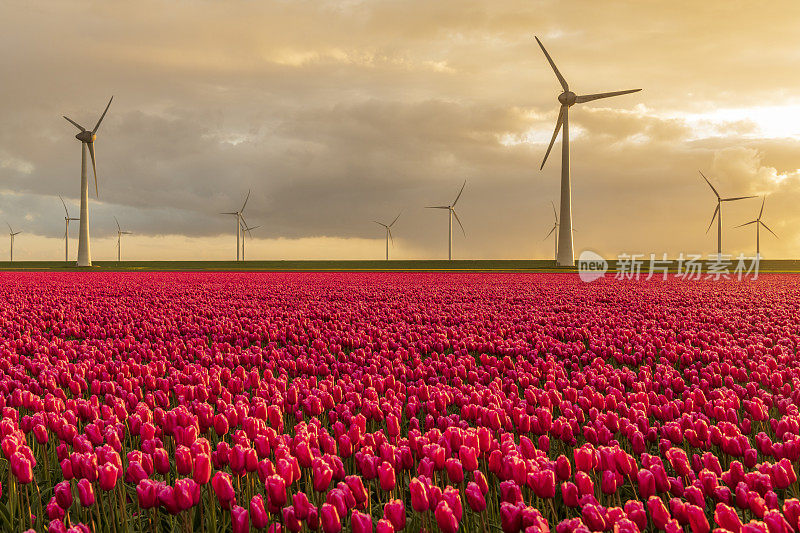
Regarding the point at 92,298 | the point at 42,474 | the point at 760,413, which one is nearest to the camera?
the point at 42,474

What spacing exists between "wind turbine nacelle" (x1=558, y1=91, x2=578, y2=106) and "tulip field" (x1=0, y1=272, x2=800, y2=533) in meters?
63.1

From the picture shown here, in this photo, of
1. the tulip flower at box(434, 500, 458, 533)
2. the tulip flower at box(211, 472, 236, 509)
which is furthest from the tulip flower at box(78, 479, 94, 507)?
the tulip flower at box(434, 500, 458, 533)

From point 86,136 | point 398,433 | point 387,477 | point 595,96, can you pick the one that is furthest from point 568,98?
point 387,477

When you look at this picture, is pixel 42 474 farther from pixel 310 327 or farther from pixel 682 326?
pixel 682 326

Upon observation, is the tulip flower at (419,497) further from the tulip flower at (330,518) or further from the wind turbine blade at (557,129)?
the wind turbine blade at (557,129)

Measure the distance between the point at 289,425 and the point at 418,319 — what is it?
10062 millimetres

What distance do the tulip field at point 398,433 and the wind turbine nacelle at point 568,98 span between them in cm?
6314

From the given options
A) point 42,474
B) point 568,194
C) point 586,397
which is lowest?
point 42,474

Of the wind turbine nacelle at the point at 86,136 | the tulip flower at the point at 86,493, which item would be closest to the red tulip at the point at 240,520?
the tulip flower at the point at 86,493

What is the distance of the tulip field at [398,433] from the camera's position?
4148 mm

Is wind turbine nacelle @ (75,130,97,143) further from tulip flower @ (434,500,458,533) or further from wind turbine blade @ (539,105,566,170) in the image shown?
tulip flower @ (434,500,458,533)

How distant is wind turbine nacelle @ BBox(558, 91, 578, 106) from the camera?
74375 millimetres

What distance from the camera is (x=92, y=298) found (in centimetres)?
2609

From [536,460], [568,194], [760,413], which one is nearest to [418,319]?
[760,413]
